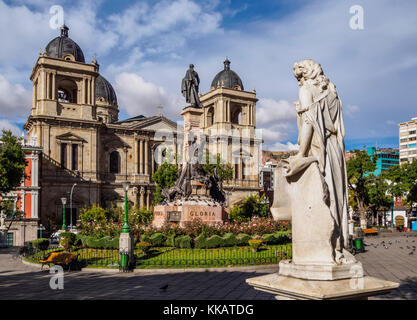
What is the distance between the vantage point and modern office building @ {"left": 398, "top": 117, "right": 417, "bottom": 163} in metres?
90.3

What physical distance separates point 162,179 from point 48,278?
3139 centimetres

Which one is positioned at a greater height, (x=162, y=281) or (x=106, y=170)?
(x=106, y=170)

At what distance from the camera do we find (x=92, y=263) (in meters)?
16.8

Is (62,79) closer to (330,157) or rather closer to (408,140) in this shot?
(330,157)

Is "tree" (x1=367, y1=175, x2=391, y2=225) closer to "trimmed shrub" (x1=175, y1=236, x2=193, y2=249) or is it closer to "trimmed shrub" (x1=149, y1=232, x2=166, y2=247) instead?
"trimmed shrub" (x1=175, y1=236, x2=193, y2=249)

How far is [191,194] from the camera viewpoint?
77.1 feet

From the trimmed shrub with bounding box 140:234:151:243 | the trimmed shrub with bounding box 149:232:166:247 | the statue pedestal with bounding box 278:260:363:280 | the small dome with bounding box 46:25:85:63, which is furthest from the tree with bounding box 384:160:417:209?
the statue pedestal with bounding box 278:260:363:280

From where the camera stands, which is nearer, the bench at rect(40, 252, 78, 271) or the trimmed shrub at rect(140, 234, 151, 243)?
the bench at rect(40, 252, 78, 271)

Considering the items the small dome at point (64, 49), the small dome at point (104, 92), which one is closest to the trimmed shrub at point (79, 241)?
the small dome at point (64, 49)

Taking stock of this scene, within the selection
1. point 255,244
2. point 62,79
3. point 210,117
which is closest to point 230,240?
point 255,244

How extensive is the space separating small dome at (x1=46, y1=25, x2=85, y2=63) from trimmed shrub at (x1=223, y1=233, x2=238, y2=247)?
124 feet

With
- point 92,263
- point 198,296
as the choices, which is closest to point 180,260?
point 92,263
